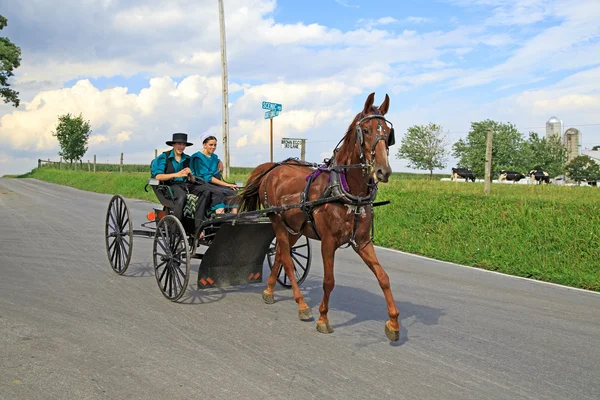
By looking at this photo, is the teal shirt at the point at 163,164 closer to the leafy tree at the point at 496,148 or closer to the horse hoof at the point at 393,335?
the horse hoof at the point at 393,335

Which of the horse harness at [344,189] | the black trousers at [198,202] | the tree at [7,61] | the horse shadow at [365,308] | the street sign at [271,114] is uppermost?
the tree at [7,61]

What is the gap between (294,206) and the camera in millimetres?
6410

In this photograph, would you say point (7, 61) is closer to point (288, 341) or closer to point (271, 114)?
point (271, 114)

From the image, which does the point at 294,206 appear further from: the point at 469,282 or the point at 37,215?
the point at 37,215

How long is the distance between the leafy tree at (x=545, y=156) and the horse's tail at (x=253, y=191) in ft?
167

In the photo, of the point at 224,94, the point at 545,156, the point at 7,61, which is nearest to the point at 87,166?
the point at 7,61

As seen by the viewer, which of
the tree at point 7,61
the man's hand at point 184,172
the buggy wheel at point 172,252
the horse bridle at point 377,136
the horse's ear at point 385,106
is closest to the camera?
the horse bridle at point 377,136

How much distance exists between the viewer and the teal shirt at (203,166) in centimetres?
840

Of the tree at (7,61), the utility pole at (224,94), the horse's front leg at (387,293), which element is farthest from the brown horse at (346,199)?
the tree at (7,61)

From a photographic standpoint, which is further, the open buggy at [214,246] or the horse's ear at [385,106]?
the open buggy at [214,246]

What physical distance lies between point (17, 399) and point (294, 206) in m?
3.35

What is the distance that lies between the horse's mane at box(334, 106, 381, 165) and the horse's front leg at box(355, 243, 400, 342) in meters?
0.94

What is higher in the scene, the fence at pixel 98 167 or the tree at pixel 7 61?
the tree at pixel 7 61

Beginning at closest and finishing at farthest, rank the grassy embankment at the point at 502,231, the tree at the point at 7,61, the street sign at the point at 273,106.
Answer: the grassy embankment at the point at 502,231 → the street sign at the point at 273,106 → the tree at the point at 7,61
